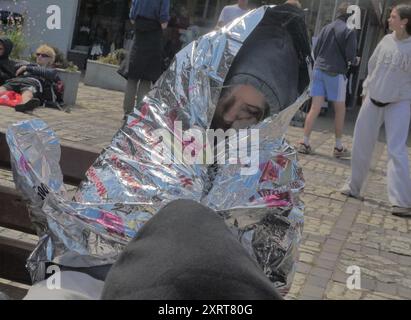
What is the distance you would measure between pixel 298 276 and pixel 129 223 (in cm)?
232

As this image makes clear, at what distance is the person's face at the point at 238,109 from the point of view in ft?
7.75

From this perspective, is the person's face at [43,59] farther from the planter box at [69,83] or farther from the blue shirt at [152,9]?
the blue shirt at [152,9]

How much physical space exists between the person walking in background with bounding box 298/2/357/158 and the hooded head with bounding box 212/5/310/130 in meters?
5.90

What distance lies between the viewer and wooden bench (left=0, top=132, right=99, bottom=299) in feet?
9.05

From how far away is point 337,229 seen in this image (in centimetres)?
529

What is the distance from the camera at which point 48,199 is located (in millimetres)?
2072

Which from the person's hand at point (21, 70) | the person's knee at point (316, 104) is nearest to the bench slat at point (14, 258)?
the person's knee at point (316, 104)

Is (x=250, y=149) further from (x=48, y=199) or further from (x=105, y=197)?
(x=48, y=199)

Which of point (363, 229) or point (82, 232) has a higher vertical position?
point (82, 232)
